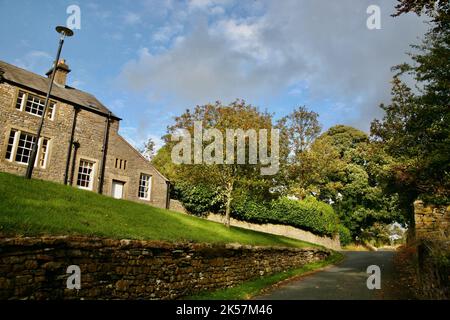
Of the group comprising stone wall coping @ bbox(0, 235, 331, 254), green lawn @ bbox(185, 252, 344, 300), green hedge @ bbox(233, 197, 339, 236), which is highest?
green hedge @ bbox(233, 197, 339, 236)

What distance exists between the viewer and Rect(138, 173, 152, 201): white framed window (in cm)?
2941

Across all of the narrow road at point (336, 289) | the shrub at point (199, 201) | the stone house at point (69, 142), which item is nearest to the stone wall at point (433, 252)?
the narrow road at point (336, 289)

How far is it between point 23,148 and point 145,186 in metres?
10.4

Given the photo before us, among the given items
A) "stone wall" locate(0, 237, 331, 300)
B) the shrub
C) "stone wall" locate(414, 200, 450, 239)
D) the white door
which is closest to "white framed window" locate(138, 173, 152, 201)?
the white door

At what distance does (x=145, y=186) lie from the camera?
2967 cm

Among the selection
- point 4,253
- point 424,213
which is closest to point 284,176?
point 424,213

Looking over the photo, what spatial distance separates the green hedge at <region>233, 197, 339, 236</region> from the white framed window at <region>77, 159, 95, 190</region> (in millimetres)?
12082

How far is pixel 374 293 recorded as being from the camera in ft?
37.3

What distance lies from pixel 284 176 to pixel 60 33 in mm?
15535

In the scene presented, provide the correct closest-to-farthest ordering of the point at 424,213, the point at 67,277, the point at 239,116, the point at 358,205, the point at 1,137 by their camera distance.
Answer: the point at 67,277 < the point at 424,213 < the point at 239,116 < the point at 1,137 < the point at 358,205

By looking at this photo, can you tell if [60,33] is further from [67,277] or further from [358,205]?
[358,205]

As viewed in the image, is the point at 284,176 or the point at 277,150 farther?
the point at 284,176

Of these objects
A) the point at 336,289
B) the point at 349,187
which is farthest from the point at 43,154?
the point at 349,187

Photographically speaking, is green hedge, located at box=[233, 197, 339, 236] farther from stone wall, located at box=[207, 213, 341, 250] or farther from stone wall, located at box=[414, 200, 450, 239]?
stone wall, located at box=[414, 200, 450, 239]
